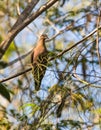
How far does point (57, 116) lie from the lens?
9.25ft

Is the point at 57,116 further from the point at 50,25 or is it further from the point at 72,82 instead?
the point at 50,25

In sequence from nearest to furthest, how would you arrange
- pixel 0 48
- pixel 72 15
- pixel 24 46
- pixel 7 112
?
pixel 0 48
pixel 7 112
pixel 72 15
pixel 24 46

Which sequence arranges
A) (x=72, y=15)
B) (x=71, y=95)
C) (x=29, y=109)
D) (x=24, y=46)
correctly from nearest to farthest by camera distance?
(x=71, y=95) < (x=29, y=109) < (x=72, y=15) < (x=24, y=46)

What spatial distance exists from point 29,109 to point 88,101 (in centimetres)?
41

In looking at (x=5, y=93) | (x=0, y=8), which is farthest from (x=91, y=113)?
(x=0, y=8)

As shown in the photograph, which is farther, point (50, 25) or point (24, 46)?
point (24, 46)

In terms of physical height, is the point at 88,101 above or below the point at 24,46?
below

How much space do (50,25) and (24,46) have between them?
2694 mm

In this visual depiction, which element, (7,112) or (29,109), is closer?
(29,109)

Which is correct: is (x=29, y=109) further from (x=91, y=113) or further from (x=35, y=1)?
(x=35, y=1)

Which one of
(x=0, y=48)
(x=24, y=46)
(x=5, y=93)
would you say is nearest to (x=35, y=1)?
(x=0, y=48)

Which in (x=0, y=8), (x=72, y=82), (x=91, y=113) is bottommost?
(x=91, y=113)

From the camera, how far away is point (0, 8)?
246 inches

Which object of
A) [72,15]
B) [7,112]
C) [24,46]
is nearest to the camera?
[7,112]
